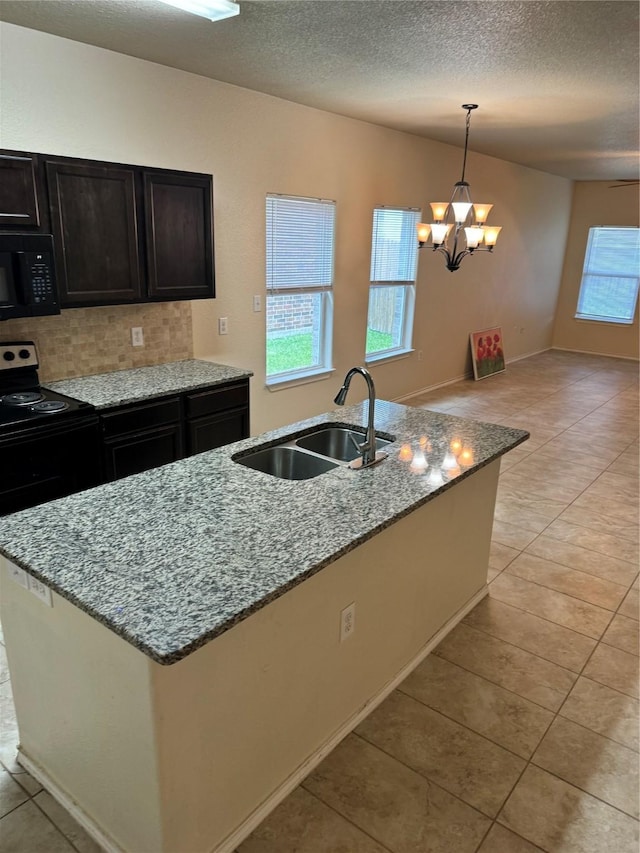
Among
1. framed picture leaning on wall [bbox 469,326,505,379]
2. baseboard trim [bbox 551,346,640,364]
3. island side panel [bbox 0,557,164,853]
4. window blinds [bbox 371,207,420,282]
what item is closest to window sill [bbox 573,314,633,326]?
baseboard trim [bbox 551,346,640,364]

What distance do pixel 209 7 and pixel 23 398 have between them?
6.26 ft

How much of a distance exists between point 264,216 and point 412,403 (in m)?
2.86

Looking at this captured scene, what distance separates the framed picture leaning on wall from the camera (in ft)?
24.9

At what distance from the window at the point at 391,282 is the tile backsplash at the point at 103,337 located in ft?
7.74

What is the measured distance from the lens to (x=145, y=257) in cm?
319

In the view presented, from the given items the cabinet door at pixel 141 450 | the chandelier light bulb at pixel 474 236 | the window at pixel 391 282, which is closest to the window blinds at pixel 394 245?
the window at pixel 391 282

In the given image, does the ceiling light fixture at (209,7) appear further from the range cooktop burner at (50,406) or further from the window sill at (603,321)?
the window sill at (603,321)

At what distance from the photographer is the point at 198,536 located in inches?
64.8

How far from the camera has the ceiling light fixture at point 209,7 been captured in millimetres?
2352

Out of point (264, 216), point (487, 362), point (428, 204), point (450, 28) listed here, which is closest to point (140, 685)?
point (450, 28)

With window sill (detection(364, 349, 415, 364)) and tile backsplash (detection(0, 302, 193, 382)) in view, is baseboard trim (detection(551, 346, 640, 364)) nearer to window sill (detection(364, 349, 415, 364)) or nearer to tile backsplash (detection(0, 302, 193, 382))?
window sill (detection(364, 349, 415, 364))

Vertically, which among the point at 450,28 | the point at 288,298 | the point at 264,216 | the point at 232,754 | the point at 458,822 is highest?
the point at 450,28

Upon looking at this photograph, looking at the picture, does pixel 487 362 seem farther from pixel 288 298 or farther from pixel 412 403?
pixel 288 298

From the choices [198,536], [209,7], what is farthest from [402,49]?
[198,536]
